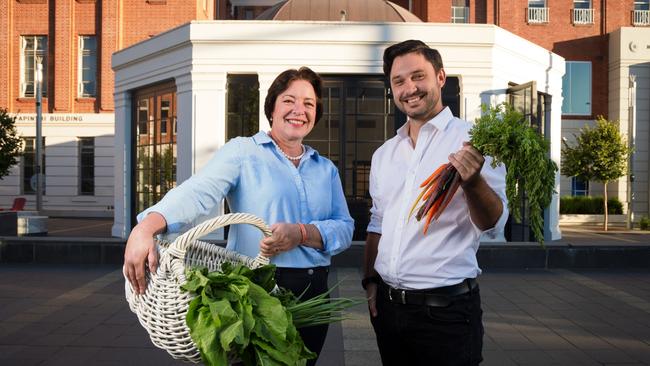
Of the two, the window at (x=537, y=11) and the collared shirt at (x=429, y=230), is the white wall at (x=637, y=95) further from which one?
the collared shirt at (x=429, y=230)

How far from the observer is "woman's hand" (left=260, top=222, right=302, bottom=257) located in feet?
6.72

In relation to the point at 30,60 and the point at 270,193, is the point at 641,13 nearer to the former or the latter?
the point at 30,60

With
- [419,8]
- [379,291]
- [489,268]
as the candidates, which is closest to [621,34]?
[419,8]

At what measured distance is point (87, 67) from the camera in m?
27.2

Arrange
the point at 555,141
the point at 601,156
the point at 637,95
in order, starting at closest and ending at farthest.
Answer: the point at 555,141 → the point at 601,156 → the point at 637,95

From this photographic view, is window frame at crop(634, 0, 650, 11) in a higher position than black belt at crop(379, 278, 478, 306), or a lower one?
higher

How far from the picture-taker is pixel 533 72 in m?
14.0

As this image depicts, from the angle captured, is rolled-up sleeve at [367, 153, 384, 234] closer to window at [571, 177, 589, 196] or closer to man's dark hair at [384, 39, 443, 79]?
man's dark hair at [384, 39, 443, 79]

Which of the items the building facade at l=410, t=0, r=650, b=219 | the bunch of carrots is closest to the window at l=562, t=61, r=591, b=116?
the building facade at l=410, t=0, r=650, b=219

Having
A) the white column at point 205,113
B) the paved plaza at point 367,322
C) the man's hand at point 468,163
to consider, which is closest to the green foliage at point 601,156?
the paved plaza at point 367,322

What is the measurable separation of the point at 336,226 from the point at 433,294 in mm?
496

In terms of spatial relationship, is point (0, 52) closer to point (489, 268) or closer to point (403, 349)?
point (489, 268)

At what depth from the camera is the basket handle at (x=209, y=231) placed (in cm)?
169

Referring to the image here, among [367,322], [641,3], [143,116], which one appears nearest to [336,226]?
[367,322]
